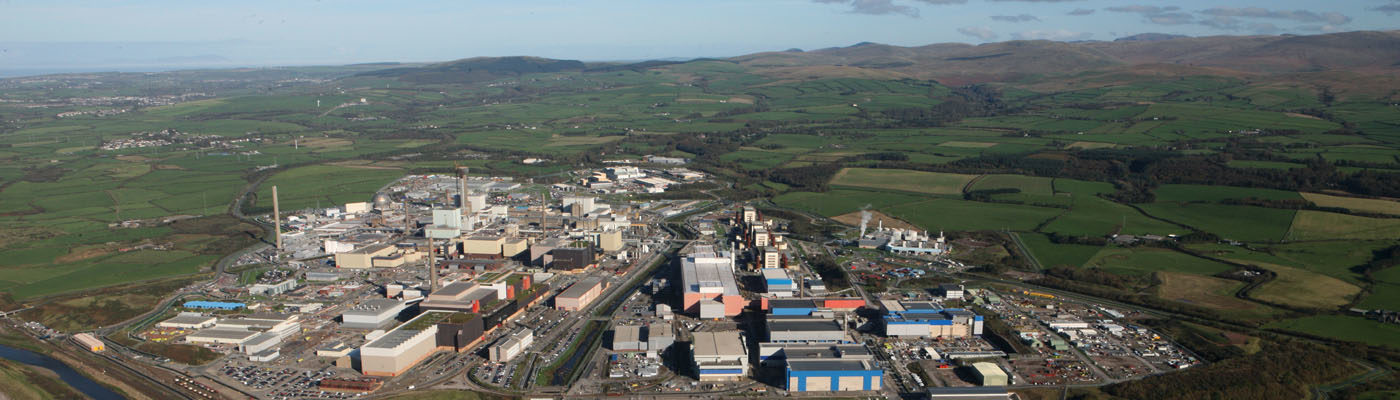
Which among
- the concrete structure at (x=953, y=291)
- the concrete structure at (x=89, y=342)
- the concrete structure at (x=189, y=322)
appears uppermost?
the concrete structure at (x=953, y=291)

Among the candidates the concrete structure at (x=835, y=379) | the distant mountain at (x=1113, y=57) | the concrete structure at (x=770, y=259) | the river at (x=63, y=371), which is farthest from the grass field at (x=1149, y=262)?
the distant mountain at (x=1113, y=57)

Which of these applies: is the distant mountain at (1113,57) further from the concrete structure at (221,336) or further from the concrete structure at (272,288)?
the concrete structure at (221,336)

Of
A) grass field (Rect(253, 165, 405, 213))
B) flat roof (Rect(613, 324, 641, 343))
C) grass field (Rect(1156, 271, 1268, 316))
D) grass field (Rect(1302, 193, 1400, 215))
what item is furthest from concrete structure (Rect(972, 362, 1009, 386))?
grass field (Rect(253, 165, 405, 213))

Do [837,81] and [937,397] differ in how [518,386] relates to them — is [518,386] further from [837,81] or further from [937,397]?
[837,81]

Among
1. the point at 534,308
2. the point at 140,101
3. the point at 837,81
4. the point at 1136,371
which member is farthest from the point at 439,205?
the point at 140,101

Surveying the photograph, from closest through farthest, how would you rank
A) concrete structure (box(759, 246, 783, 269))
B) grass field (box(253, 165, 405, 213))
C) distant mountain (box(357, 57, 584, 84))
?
concrete structure (box(759, 246, 783, 269)) < grass field (box(253, 165, 405, 213)) < distant mountain (box(357, 57, 584, 84))

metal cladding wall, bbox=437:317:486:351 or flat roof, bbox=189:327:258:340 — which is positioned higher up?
metal cladding wall, bbox=437:317:486:351

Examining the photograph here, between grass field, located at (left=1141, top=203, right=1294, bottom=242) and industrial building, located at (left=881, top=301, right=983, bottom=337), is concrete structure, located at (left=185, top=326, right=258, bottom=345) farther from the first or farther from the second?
grass field, located at (left=1141, top=203, right=1294, bottom=242)
